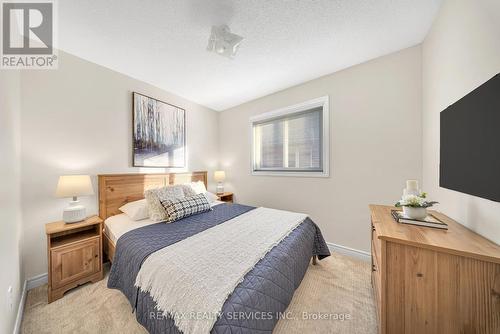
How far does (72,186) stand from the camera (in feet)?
5.56

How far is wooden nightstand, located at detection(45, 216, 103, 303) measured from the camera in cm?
154

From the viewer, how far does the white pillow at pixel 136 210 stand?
6.54 ft

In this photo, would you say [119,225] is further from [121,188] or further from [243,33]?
[243,33]

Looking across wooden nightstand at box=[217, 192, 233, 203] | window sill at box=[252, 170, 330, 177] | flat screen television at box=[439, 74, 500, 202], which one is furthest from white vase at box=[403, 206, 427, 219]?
wooden nightstand at box=[217, 192, 233, 203]

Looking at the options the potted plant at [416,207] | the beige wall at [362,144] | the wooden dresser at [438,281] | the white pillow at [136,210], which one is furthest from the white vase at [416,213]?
the white pillow at [136,210]

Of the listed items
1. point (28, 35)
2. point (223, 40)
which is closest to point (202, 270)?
point (223, 40)

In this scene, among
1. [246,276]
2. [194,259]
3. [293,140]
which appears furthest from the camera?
[293,140]

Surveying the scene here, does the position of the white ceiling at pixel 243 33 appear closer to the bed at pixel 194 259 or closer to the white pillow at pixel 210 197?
the bed at pixel 194 259

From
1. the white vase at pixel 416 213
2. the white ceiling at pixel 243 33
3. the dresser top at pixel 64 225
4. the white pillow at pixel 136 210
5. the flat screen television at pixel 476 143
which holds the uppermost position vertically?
the white ceiling at pixel 243 33

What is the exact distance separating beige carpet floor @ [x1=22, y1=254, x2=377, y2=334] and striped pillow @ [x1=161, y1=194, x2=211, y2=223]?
83 cm

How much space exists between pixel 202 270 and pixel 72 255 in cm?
155

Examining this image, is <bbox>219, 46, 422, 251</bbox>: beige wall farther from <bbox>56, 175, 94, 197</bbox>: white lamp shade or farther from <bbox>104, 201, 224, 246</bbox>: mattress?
<bbox>56, 175, 94, 197</bbox>: white lamp shade

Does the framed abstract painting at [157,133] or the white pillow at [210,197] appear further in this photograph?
the white pillow at [210,197]

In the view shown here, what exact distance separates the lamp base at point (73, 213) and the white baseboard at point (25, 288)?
25.3 inches
